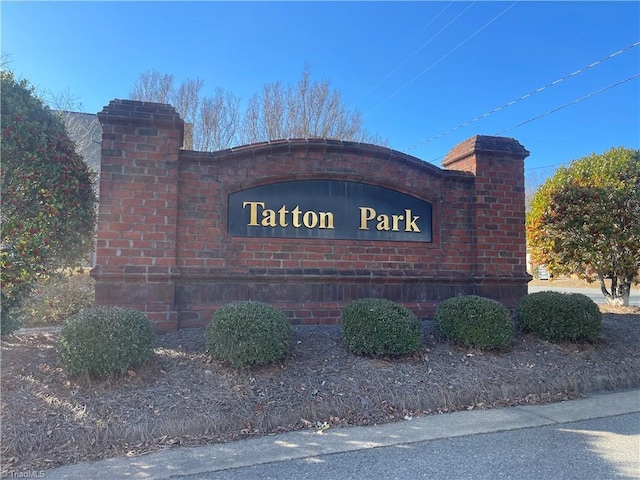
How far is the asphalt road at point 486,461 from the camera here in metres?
3.15

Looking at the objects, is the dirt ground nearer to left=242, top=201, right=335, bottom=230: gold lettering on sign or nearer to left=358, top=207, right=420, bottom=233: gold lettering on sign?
left=242, top=201, right=335, bottom=230: gold lettering on sign

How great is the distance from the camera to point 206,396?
4047 millimetres

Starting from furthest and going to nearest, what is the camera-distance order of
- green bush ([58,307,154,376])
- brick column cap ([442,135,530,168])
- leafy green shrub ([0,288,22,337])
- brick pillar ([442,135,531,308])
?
brick column cap ([442,135,530,168]) < brick pillar ([442,135,531,308]) < leafy green shrub ([0,288,22,337]) < green bush ([58,307,154,376])

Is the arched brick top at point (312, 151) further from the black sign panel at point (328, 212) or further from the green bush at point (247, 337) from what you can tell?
the green bush at point (247, 337)

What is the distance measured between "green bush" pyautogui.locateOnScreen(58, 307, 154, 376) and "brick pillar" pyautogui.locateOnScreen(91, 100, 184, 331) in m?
1.28

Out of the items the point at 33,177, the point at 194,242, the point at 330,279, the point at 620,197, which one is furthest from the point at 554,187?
the point at 33,177

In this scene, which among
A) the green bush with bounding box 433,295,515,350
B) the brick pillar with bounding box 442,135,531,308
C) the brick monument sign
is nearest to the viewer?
the green bush with bounding box 433,295,515,350

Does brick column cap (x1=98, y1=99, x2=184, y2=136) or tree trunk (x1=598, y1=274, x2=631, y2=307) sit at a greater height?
brick column cap (x1=98, y1=99, x2=184, y2=136)

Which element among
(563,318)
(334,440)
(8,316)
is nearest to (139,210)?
(8,316)

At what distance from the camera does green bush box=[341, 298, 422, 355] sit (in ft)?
16.3

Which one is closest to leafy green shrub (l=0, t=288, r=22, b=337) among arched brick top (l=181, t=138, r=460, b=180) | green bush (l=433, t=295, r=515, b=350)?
arched brick top (l=181, t=138, r=460, b=180)

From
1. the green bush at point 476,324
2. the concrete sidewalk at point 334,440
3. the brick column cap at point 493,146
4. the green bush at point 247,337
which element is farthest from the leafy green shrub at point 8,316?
the brick column cap at point 493,146

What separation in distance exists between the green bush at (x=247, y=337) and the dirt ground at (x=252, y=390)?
15cm

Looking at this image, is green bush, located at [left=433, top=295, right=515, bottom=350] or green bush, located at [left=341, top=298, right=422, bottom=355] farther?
green bush, located at [left=433, top=295, right=515, bottom=350]
